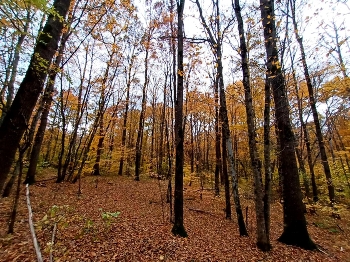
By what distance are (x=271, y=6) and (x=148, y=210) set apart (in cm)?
806

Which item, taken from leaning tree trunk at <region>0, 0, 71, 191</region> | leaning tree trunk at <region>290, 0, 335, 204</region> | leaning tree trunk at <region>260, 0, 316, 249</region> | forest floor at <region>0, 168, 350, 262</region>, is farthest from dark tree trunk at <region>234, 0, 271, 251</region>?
leaning tree trunk at <region>290, 0, 335, 204</region>

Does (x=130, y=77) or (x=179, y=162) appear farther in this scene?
(x=130, y=77)

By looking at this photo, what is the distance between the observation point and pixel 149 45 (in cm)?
1316

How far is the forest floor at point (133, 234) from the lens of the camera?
425 centimetres

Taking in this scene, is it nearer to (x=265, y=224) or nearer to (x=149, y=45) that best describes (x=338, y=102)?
(x=265, y=224)

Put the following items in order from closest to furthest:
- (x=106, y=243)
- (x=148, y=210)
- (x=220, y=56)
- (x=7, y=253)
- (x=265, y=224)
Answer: (x=7, y=253) → (x=106, y=243) → (x=265, y=224) → (x=220, y=56) → (x=148, y=210)

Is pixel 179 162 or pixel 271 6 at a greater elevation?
pixel 271 6

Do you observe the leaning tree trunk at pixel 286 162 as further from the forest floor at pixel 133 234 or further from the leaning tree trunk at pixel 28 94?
the leaning tree trunk at pixel 28 94

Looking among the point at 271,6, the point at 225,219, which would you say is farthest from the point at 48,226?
the point at 271,6

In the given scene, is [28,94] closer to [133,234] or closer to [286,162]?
[133,234]

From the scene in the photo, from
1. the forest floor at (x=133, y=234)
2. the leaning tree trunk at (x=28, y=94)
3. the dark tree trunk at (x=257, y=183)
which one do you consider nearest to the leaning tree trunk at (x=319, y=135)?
the forest floor at (x=133, y=234)

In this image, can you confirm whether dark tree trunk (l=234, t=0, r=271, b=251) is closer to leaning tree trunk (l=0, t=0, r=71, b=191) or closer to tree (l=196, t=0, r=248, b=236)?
tree (l=196, t=0, r=248, b=236)

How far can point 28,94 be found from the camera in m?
3.10

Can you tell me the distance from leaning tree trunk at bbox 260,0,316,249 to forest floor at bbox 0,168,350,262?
0.41m
